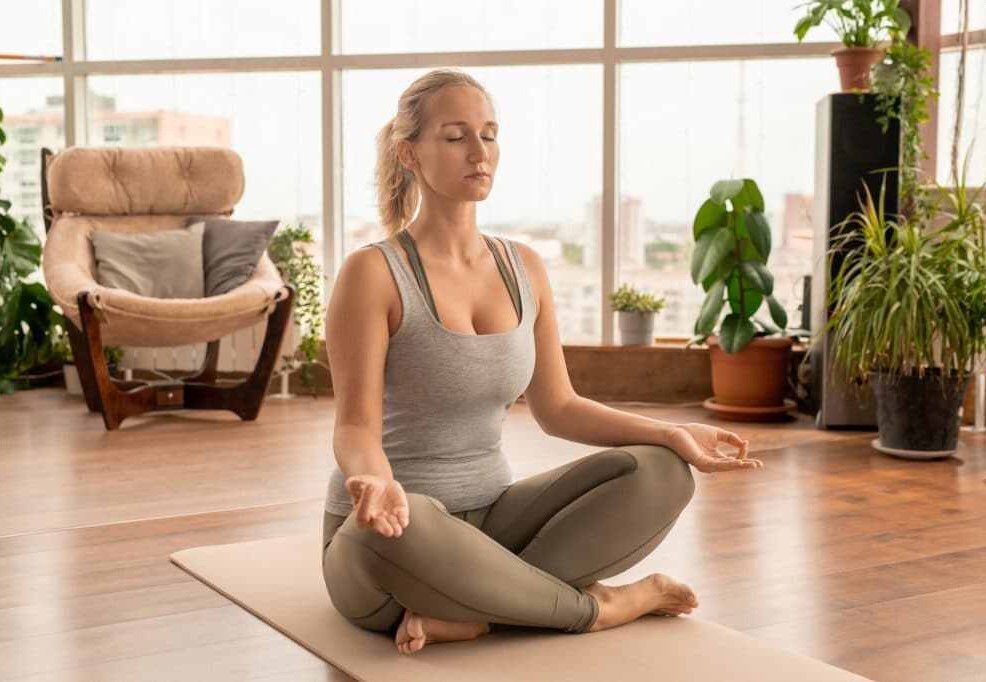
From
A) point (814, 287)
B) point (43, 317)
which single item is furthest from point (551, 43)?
point (43, 317)

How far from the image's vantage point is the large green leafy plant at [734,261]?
5.17 metres

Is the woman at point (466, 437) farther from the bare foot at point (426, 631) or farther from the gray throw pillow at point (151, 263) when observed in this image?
the gray throw pillow at point (151, 263)

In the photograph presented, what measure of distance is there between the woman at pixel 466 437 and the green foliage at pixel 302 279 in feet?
11.0

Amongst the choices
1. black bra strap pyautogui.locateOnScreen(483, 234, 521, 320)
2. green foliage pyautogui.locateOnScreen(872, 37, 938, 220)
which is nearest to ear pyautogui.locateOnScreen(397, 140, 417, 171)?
black bra strap pyautogui.locateOnScreen(483, 234, 521, 320)

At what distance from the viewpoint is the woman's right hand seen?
1.93 meters

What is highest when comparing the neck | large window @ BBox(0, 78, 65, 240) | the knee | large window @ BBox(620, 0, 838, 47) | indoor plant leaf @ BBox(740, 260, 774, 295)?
large window @ BBox(620, 0, 838, 47)

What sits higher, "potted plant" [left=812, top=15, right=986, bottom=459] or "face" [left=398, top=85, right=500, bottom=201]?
"face" [left=398, top=85, right=500, bottom=201]

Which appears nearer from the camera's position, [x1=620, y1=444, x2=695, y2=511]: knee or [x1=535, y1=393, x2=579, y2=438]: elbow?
[x1=620, y1=444, x2=695, y2=511]: knee

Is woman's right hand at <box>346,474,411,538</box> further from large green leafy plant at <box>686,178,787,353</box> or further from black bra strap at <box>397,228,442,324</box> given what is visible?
large green leafy plant at <box>686,178,787,353</box>

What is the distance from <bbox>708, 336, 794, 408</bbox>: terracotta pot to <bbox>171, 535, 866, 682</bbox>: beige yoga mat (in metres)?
2.78

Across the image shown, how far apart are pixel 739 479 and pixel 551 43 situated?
2609 millimetres

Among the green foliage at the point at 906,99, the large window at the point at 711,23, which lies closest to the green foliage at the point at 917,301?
the green foliage at the point at 906,99

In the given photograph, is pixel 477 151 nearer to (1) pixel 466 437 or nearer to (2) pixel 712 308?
(1) pixel 466 437

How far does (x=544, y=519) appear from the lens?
235cm
